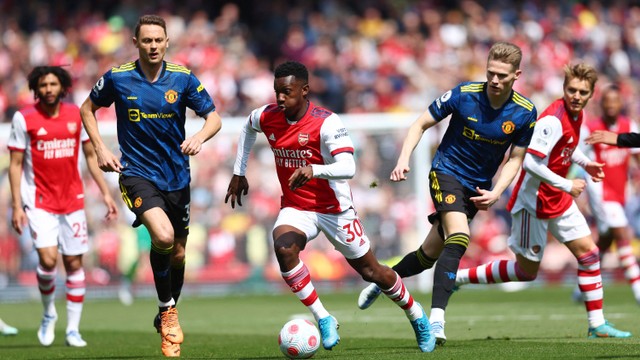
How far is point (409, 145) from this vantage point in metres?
10.1

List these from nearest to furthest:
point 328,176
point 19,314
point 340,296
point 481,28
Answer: point 328,176 → point 19,314 → point 340,296 → point 481,28

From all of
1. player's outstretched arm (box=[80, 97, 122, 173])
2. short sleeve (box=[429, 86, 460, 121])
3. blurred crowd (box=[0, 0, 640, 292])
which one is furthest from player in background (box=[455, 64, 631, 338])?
blurred crowd (box=[0, 0, 640, 292])

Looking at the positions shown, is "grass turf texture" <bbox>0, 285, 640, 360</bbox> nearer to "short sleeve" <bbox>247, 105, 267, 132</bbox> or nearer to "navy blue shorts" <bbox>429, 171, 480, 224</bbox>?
"navy blue shorts" <bbox>429, 171, 480, 224</bbox>

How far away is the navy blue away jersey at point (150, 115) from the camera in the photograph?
10.0 metres

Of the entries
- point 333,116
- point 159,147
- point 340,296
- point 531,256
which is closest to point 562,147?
point 531,256

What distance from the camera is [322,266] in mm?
20781

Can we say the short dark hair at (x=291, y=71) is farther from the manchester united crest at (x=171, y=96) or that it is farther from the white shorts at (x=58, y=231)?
the white shorts at (x=58, y=231)

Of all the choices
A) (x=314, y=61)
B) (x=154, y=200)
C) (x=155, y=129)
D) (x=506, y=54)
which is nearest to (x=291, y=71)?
(x=155, y=129)

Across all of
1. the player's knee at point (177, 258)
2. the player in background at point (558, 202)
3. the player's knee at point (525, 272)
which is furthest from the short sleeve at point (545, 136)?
the player's knee at point (177, 258)

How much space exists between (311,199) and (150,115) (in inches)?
63.2

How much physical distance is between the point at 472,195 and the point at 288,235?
6.81 ft

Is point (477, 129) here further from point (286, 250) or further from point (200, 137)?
point (200, 137)

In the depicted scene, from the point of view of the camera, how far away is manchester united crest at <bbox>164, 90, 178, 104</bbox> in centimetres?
1010

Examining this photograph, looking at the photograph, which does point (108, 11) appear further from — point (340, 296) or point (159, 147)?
point (159, 147)
